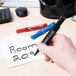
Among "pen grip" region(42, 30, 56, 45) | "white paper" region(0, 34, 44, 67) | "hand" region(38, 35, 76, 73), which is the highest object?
"pen grip" region(42, 30, 56, 45)

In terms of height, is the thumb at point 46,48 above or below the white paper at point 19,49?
above

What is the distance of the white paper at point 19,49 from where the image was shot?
53cm

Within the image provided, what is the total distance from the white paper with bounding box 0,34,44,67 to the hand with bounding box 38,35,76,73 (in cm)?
7

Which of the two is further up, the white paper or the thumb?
the thumb

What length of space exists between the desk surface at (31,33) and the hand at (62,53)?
3 centimetres

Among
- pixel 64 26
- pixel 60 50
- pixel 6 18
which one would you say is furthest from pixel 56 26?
pixel 6 18

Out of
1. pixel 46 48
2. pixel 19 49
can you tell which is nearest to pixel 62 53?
pixel 46 48

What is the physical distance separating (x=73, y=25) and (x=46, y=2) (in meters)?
0.18

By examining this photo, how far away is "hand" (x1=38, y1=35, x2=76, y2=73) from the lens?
1.45 ft

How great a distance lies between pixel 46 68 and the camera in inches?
19.5

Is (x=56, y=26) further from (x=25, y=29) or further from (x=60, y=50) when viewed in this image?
(x=25, y=29)

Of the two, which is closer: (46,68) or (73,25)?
(46,68)

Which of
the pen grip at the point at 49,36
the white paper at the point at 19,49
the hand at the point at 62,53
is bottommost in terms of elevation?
the white paper at the point at 19,49

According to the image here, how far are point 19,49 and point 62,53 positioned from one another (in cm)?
19
